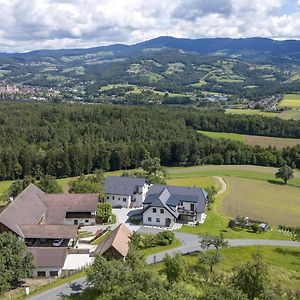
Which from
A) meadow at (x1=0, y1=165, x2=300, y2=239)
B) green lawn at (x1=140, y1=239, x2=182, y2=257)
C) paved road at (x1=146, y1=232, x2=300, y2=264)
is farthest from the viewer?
meadow at (x1=0, y1=165, x2=300, y2=239)

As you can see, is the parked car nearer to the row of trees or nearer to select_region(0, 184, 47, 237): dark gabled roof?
select_region(0, 184, 47, 237): dark gabled roof

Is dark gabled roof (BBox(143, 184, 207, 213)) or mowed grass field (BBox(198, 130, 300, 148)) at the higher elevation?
dark gabled roof (BBox(143, 184, 207, 213))

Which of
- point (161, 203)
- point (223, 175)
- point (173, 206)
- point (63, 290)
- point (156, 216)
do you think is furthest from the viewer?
point (223, 175)

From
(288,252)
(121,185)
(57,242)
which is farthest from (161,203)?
(288,252)

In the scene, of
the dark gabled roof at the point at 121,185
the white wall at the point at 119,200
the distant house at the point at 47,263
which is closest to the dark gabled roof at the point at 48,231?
the distant house at the point at 47,263

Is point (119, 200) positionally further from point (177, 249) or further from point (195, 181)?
point (195, 181)

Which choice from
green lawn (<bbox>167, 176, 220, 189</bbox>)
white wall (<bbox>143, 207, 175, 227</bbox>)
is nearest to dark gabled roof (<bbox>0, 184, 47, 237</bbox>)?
white wall (<bbox>143, 207, 175, 227</bbox>)

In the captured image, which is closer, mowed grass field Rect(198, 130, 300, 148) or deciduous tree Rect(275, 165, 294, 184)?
deciduous tree Rect(275, 165, 294, 184)

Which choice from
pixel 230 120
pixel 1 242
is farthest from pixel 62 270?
pixel 230 120
